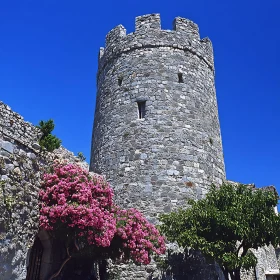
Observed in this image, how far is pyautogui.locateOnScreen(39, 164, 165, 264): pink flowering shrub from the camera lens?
7.95 metres

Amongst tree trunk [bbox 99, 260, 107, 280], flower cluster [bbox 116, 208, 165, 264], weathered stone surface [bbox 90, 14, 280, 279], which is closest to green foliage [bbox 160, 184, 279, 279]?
flower cluster [bbox 116, 208, 165, 264]

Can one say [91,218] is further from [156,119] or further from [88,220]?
[156,119]

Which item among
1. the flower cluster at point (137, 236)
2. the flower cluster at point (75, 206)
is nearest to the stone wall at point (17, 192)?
the flower cluster at point (75, 206)

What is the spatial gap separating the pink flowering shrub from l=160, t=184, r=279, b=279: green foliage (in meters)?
1.10

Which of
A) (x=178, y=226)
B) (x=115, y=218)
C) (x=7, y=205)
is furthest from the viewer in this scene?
(x=178, y=226)

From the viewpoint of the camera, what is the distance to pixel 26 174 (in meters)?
7.55

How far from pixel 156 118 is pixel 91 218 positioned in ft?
19.3

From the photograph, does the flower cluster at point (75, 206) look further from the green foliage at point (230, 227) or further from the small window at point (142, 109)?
the small window at point (142, 109)

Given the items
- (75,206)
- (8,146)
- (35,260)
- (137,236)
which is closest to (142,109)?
(137,236)

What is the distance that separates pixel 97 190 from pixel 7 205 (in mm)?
2907

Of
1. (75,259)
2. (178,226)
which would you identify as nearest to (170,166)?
(178,226)

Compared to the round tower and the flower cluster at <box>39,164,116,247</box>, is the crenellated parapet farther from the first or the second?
the flower cluster at <box>39,164,116,247</box>

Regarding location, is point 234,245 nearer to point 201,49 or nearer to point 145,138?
point 145,138

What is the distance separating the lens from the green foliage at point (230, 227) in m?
9.17
